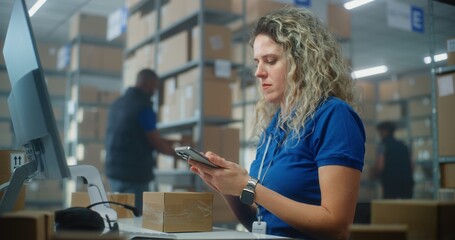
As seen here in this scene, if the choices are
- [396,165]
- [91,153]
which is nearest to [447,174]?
[396,165]

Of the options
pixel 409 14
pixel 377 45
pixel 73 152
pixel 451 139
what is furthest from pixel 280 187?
pixel 377 45

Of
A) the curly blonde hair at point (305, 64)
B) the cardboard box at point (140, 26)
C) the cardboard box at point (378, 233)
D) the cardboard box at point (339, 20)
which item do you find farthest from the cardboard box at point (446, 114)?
the cardboard box at point (140, 26)

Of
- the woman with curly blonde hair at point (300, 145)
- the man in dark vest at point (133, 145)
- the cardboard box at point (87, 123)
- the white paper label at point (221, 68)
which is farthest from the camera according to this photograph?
the cardboard box at point (87, 123)

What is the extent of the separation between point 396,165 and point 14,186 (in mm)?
5006

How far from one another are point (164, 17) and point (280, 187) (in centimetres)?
342

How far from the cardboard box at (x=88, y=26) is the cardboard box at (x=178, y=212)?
5.61 metres

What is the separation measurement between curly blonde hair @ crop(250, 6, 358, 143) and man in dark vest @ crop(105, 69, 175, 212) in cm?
214

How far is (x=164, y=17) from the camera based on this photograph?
4512 millimetres

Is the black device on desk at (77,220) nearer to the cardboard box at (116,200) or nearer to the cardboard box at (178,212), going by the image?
the cardboard box at (178,212)

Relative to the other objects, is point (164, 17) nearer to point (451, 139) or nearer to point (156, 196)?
Answer: point (451, 139)

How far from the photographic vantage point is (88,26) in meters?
6.50

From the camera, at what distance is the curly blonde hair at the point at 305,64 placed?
1.45m

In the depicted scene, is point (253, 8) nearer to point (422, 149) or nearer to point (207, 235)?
point (207, 235)

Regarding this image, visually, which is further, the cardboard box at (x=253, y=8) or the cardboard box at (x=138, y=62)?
the cardboard box at (x=138, y=62)
